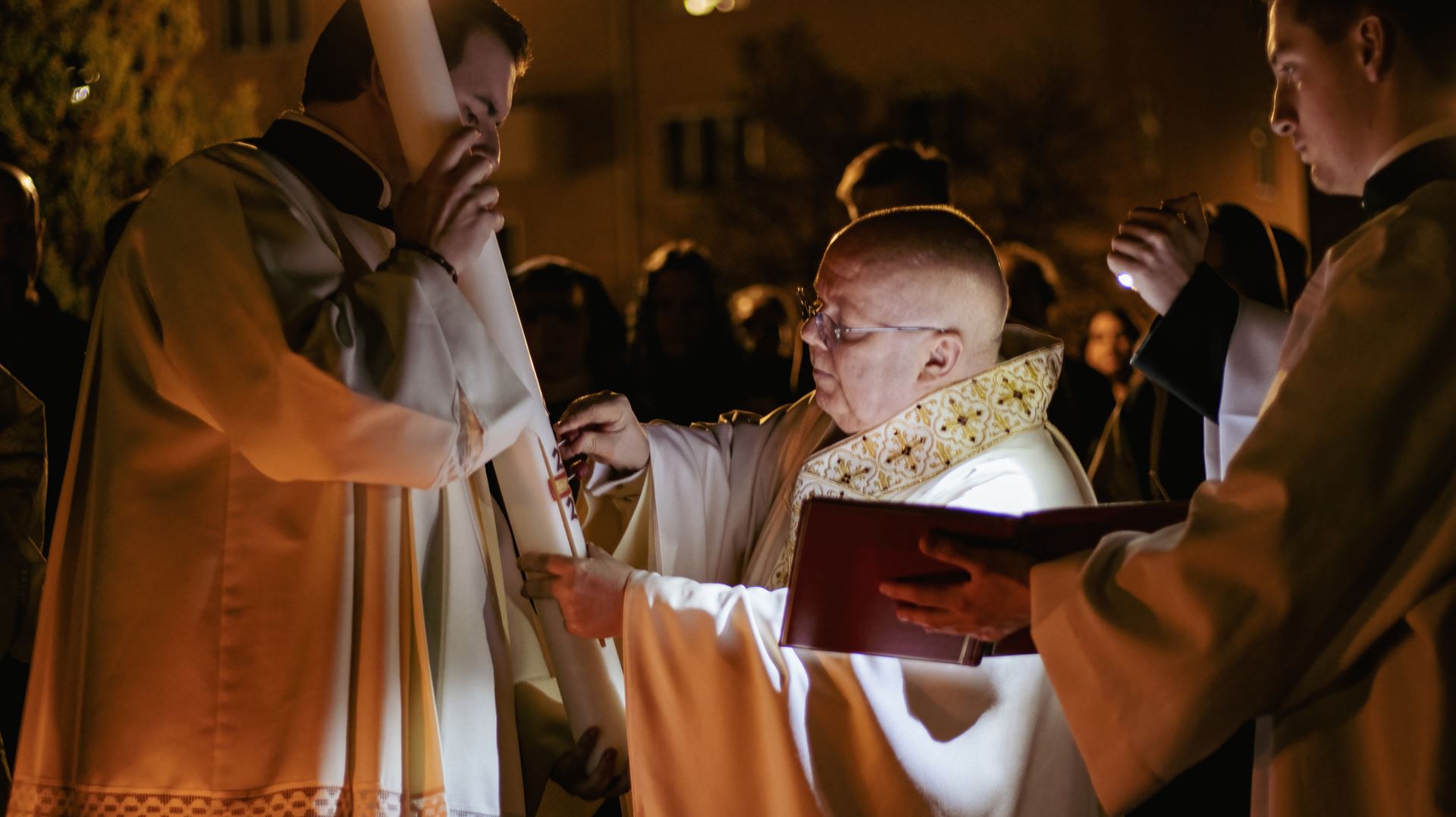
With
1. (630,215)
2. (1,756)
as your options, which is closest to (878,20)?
(630,215)

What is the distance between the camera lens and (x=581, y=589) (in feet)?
9.93

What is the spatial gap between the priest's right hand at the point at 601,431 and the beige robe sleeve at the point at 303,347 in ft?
2.78

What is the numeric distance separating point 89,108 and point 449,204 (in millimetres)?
10189

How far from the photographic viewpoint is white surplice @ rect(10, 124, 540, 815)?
2574mm

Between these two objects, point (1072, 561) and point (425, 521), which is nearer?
point (1072, 561)

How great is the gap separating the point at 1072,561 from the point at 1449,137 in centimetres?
94

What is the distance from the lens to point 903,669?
10.2 feet

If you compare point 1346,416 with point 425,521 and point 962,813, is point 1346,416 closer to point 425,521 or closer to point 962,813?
point 962,813

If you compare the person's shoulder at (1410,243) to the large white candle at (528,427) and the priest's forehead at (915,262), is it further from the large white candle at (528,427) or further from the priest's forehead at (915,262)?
the large white candle at (528,427)

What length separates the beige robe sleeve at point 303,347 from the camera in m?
2.51

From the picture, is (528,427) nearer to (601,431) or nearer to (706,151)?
(601,431)

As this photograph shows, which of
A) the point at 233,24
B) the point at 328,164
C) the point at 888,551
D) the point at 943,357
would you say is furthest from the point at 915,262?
the point at 233,24

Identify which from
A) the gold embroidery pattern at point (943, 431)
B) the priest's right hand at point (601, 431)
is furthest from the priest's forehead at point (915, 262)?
the priest's right hand at point (601, 431)

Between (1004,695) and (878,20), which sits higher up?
(878,20)
